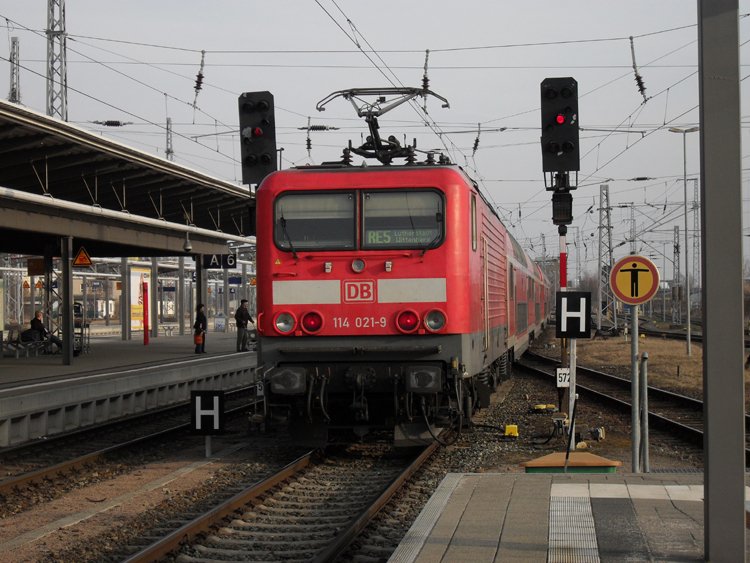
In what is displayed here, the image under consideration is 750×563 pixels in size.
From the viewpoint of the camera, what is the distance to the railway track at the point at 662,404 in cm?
1398

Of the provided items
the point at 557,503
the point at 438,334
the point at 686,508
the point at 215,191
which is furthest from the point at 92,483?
the point at 215,191

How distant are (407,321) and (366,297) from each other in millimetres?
522

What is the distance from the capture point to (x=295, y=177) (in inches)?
422

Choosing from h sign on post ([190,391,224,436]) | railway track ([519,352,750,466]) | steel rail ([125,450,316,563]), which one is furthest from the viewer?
railway track ([519,352,750,466])

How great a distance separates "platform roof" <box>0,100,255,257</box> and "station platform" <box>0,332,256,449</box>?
10.3 ft

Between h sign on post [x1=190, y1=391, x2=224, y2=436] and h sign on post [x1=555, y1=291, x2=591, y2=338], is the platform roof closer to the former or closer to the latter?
h sign on post [x1=190, y1=391, x2=224, y2=436]

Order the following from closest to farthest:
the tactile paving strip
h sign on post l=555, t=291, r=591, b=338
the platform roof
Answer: the tactile paving strip
h sign on post l=555, t=291, r=591, b=338
the platform roof

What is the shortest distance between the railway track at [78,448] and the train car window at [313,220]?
348 cm

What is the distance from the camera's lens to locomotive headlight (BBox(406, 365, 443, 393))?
10.1m

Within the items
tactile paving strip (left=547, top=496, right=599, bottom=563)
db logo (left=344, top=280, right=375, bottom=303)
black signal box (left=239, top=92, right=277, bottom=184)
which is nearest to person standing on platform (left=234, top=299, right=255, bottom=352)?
black signal box (left=239, top=92, right=277, bottom=184)

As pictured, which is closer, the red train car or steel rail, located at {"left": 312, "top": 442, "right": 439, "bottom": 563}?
steel rail, located at {"left": 312, "top": 442, "right": 439, "bottom": 563}

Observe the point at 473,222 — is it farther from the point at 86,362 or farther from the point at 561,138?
the point at 86,362

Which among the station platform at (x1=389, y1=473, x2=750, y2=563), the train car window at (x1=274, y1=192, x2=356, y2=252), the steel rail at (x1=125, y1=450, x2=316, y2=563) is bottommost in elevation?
the steel rail at (x1=125, y1=450, x2=316, y2=563)

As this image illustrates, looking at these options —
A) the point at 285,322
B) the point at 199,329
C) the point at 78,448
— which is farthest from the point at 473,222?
the point at 199,329
